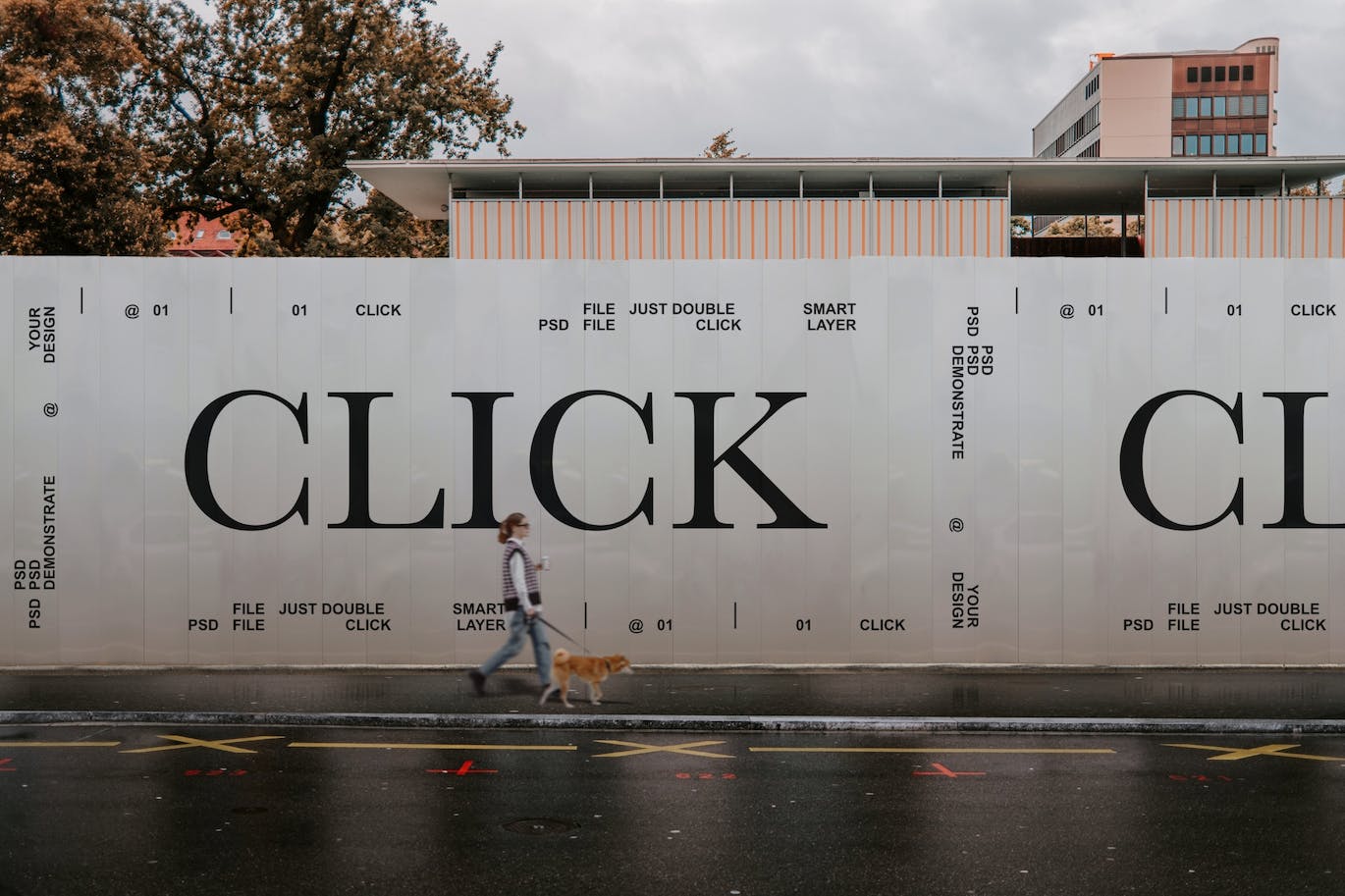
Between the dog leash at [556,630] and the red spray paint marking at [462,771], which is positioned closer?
the red spray paint marking at [462,771]

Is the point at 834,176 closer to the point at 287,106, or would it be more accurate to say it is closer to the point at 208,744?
the point at 208,744

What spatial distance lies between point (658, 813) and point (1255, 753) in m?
4.69

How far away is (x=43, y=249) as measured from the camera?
3206cm

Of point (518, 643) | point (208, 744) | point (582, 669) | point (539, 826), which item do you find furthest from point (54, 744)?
point (539, 826)

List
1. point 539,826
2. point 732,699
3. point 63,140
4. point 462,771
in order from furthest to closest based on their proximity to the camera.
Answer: point 63,140 < point 732,699 < point 462,771 < point 539,826

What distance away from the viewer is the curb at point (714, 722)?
9719 mm

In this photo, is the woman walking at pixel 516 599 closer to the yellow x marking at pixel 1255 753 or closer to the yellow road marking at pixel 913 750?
the yellow road marking at pixel 913 750

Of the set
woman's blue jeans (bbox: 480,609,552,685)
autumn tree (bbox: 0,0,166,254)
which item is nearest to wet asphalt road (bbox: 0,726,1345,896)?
woman's blue jeans (bbox: 480,609,552,685)

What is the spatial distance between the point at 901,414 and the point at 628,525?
2.99 metres

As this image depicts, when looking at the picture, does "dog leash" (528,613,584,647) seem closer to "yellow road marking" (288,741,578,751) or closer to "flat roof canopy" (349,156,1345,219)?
"yellow road marking" (288,741,578,751)

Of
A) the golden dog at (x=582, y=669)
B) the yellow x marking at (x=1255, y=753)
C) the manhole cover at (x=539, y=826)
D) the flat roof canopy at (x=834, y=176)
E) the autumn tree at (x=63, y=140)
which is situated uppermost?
the autumn tree at (x=63, y=140)

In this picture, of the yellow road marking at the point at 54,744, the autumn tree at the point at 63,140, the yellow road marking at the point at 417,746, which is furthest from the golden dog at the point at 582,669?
the autumn tree at the point at 63,140

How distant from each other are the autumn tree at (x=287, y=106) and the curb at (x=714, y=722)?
27359 mm

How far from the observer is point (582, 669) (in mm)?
10398
